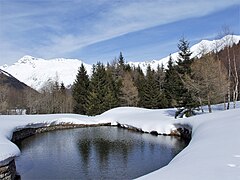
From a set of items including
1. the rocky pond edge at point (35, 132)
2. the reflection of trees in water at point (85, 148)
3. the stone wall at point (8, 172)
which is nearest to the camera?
the stone wall at point (8, 172)

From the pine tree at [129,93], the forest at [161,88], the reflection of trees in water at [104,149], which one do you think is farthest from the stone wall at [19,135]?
the pine tree at [129,93]

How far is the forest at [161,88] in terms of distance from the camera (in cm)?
2856

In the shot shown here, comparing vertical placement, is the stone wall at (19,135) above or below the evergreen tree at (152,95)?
below

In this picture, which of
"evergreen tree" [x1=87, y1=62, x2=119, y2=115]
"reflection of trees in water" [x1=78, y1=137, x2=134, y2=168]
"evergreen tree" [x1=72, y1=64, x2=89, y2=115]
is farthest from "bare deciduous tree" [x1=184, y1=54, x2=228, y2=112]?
"evergreen tree" [x1=72, y1=64, x2=89, y2=115]

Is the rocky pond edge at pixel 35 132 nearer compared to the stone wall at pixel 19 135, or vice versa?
the stone wall at pixel 19 135

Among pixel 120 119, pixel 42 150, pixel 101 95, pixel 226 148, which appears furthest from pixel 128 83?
pixel 226 148

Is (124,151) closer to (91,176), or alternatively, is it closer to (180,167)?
(91,176)

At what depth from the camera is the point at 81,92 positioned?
176ft

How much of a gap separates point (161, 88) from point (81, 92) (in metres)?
16.5

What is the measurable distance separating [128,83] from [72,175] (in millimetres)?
38067

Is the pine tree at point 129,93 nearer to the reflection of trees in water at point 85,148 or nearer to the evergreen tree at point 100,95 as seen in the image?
the evergreen tree at point 100,95

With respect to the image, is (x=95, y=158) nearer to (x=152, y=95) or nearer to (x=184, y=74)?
(x=184, y=74)

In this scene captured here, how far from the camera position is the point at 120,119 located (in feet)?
133

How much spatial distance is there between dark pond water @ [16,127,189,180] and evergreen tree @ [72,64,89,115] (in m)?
25.9
